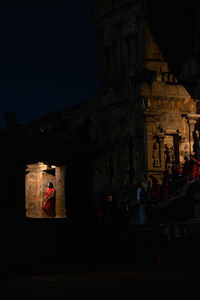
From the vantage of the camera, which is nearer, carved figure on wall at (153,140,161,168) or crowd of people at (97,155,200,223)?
crowd of people at (97,155,200,223)

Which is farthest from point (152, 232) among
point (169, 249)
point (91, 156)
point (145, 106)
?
point (145, 106)

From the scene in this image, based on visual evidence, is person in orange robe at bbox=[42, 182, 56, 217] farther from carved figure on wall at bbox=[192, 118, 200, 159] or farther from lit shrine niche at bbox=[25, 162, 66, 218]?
carved figure on wall at bbox=[192, 118, 200, 159]

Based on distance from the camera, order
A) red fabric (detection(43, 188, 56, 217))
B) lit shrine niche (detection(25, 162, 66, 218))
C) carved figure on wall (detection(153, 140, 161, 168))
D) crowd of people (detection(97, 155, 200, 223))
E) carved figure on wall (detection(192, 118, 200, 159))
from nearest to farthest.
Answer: red fabric (detection(43, 188, 56, 217)) < lit shrine niche (detection(25, 162, 66, 218)) < crowd of people (detection(97, 155, 200, 223)) < carved figure on wall (detection(153, 140, 161, 168)) < carved figure on wall (detection(192, 118, 200, 159))

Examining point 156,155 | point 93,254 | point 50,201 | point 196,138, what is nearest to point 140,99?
point 156,155

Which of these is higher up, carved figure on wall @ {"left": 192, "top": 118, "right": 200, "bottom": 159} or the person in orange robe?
carved figure on wall @ {"left": 192, "top": 118, "right": 200, "bottom": 159}

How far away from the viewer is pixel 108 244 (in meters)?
22.9

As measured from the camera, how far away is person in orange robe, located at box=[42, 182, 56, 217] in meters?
26.8

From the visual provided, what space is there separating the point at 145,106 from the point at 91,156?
10479mm

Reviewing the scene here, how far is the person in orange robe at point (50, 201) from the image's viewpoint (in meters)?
26.8

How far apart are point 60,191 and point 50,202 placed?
1.59 m

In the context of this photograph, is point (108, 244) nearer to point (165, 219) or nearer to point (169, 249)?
point (169, 249)

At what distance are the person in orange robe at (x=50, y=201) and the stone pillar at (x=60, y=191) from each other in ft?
4.20

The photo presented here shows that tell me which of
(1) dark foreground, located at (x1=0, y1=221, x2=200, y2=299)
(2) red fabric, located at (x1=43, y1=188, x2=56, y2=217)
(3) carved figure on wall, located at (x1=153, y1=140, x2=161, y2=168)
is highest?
(3) carved figure on wall, located at (x1=153, y1=140, x2=161, y2=168)

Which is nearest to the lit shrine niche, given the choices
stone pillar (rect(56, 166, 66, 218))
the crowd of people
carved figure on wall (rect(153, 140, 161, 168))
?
stone pillar (rect(56, 166, 66, 218))
